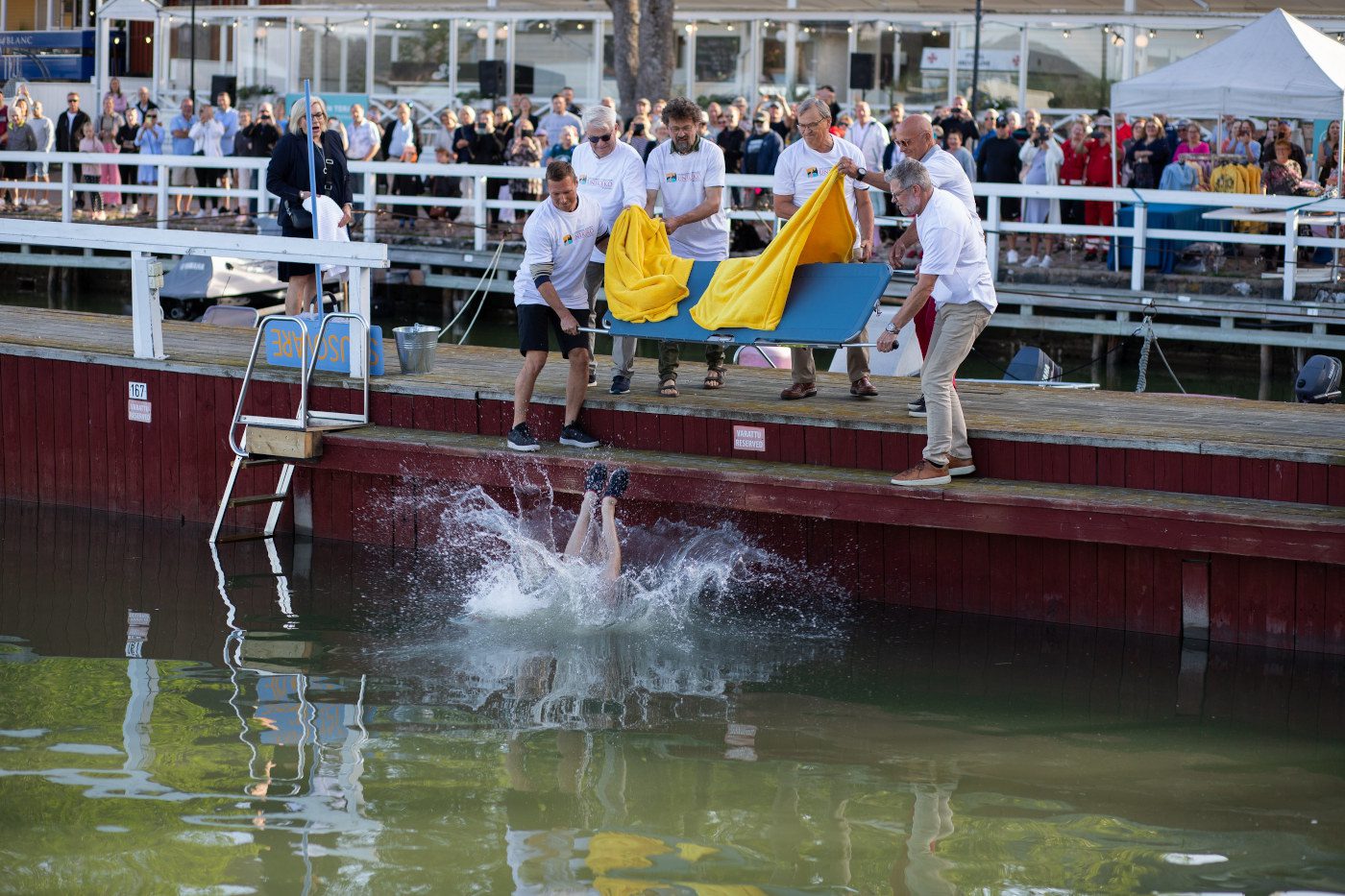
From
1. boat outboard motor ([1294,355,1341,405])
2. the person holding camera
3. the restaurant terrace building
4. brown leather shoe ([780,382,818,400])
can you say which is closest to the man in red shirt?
the person holding camera

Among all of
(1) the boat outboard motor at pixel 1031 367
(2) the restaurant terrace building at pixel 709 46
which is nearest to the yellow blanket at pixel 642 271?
(1) the boat outboard motor at pixel 1031 367

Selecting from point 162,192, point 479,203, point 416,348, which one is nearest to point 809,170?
point 416,348

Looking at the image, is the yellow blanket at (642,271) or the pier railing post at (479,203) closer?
the yellow blanket at (642,271)

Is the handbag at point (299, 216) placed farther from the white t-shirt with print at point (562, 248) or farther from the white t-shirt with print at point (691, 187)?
the white t-shirt with print at point (691, 187)

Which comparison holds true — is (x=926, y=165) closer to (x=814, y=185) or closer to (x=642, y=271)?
(x=814, y=185)

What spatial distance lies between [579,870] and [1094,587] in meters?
3.77

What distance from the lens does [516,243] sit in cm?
1945

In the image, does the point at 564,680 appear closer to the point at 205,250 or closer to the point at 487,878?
the point at 487,878

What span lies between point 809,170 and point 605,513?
91.5 inches

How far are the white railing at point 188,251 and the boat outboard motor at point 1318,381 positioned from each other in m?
5.77

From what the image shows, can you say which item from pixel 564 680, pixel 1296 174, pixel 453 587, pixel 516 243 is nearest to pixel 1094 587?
pixel 564 680

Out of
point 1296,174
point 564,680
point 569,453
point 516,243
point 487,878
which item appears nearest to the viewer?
point 487,878

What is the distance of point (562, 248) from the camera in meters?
9.20

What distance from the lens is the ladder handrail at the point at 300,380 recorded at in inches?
395
